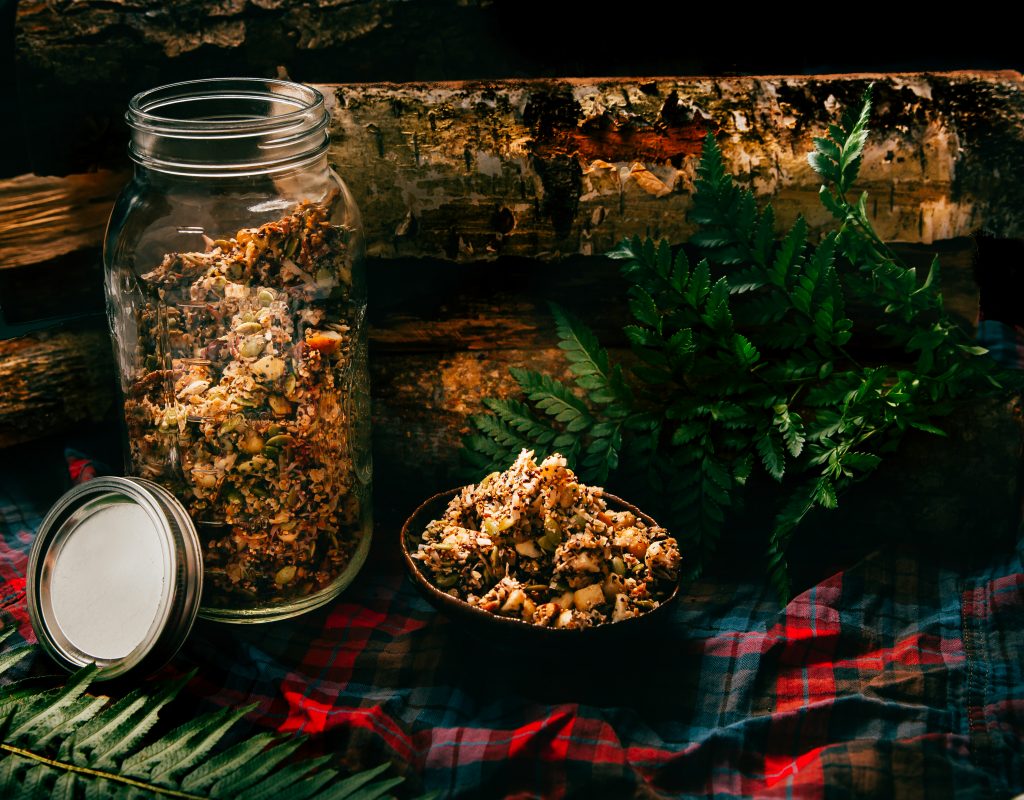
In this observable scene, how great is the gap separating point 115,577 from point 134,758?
0.95 ft

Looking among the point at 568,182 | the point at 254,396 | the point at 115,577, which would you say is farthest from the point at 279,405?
the point at 568,182

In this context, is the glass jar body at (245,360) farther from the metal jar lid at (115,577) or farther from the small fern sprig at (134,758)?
the small fern sprig at (134,758)

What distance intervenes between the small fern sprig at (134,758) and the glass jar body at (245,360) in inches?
10.4

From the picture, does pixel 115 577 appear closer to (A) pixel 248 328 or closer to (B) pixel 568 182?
(A) pixel 248 328

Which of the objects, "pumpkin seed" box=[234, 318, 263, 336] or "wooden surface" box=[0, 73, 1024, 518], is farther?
"wooden surface" box=[0, 73, 1024, 518]

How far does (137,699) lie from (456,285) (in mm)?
810

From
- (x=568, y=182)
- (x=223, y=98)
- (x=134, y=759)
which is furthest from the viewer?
(x=568, y=182)

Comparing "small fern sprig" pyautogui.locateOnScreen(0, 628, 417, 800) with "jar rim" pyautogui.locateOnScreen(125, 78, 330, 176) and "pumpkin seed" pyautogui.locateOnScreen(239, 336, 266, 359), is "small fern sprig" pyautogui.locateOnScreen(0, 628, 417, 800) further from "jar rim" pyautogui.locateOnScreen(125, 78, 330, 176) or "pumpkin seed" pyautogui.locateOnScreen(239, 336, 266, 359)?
"jar rim" pyautogui.locateOnScreen(125, 78, 330, 176)

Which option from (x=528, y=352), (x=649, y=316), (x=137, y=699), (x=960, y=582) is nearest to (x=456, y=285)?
(x=528, y=352)

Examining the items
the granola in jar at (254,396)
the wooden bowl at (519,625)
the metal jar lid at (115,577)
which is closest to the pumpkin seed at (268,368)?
the granola in jar at (254,396)

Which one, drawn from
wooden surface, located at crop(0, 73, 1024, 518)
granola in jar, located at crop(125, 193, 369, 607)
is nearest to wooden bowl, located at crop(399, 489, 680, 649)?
granola in jar, located at crop(125, 193, 369, 607)

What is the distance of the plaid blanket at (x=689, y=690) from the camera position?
126cm

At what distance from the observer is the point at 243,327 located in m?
1.38

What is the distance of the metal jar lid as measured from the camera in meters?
1.33
